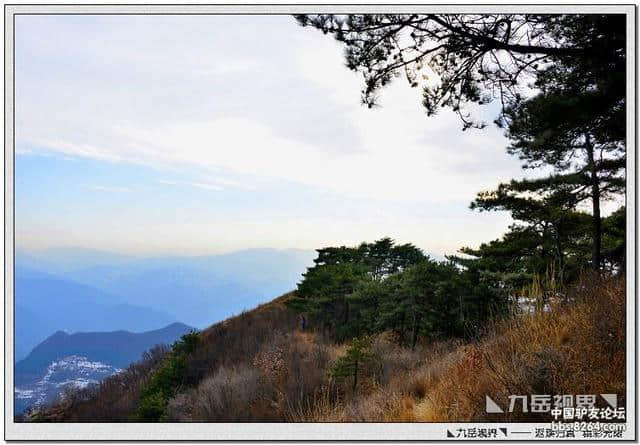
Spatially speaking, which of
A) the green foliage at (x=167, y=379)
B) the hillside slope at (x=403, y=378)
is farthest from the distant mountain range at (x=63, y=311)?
the green foliage at (x=167, y=379)

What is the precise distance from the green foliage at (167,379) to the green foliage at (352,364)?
1.47 meters

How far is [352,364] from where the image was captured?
3719mm

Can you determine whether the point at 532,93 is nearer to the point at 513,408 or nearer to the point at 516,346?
the point at 516,346

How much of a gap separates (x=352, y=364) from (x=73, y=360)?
2.43 m

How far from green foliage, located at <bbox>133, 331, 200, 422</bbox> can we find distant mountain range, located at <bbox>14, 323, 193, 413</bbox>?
0.42m

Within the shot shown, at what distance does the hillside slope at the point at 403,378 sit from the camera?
103 inches

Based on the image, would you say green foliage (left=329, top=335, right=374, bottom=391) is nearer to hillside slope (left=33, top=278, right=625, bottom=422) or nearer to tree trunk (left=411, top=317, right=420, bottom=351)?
hillside slope (left=33, top=278, right=625, bottom=422)

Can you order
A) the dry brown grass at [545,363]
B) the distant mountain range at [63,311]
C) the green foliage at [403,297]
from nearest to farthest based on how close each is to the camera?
the dry brown grass at [545,363] → the distant mountain range at [63,311] → the green foliage at [403,297]

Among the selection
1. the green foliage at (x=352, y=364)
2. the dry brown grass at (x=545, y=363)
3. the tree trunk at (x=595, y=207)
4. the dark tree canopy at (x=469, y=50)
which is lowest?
the green foliage at (x=352, y=364)

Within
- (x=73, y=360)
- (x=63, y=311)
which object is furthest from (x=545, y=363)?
(x=73, y=360)

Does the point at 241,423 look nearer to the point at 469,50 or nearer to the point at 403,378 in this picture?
the point at 403,378

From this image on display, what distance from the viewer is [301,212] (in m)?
3.65

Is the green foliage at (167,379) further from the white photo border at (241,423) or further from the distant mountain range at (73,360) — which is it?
the white photo border at (241,423)

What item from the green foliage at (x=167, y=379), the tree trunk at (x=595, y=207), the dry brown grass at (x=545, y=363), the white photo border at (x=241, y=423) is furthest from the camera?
the tree trunk at (x=595, y=207)
